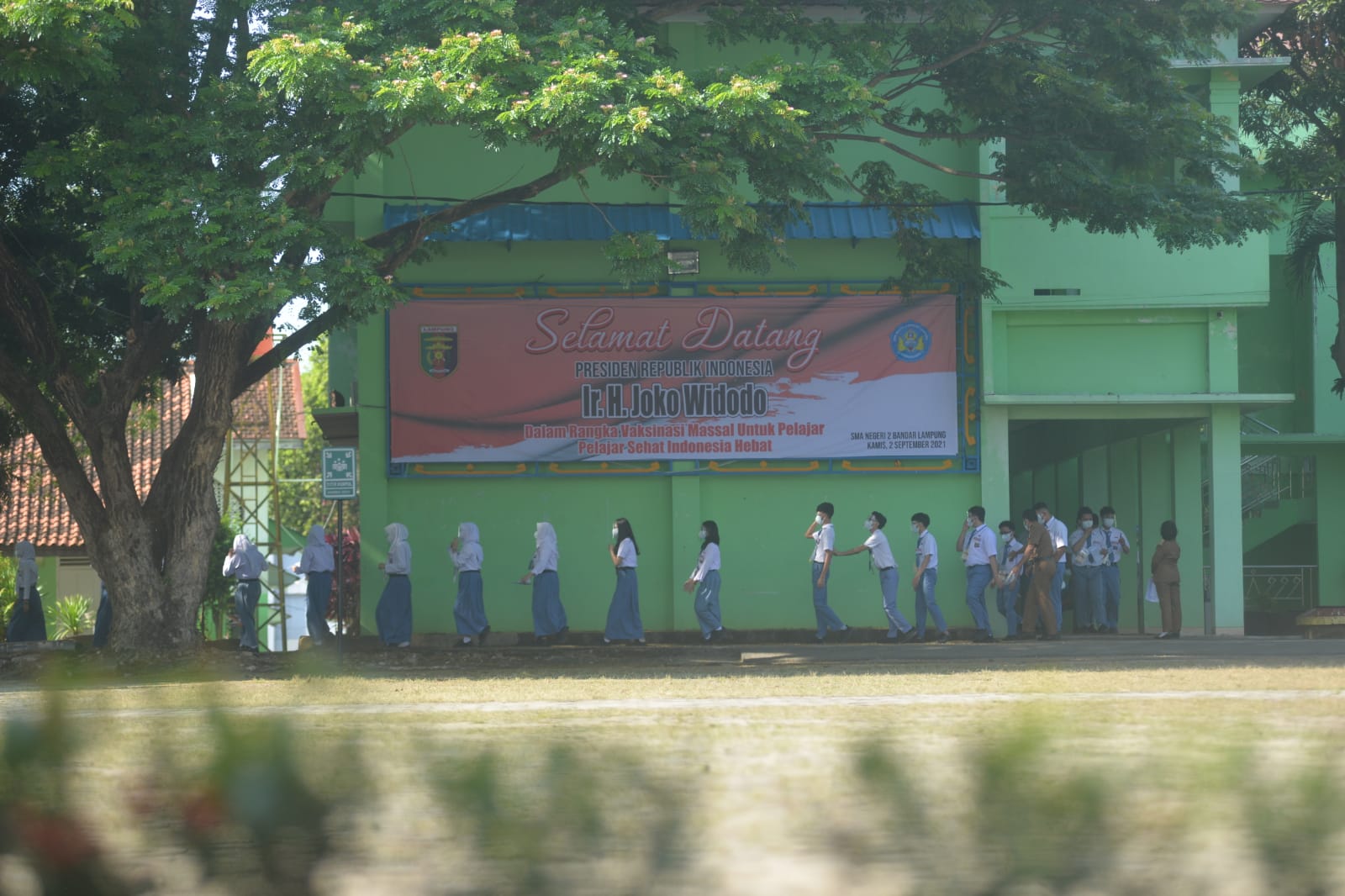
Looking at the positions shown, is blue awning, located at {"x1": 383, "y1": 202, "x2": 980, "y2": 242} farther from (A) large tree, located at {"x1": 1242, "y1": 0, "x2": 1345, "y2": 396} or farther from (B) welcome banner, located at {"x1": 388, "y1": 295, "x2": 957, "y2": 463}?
(A) large tree, located at {"x1": 1242, "y1": 0, "x2": 1345, "y2": 396}

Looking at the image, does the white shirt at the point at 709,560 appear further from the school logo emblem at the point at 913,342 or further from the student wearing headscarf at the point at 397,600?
the school logo emblem at the point at 913,342

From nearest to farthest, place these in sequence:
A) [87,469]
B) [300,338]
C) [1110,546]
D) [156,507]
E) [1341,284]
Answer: [156,507], [300,338], [1110,546], [1341,284], [87,469]

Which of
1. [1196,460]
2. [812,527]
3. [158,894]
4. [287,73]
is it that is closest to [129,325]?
[287,73]

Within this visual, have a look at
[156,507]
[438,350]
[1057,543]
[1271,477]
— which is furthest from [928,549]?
[1271,477]

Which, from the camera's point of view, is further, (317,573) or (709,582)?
(317,573)

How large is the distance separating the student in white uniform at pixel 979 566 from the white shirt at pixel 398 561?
7.06 meters

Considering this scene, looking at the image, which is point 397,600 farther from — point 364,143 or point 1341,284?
point 1341,284

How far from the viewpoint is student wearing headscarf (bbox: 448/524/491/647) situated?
19859 millimetres

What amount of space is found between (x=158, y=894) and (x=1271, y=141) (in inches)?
930

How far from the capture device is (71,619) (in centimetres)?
2778

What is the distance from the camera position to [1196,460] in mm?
23156

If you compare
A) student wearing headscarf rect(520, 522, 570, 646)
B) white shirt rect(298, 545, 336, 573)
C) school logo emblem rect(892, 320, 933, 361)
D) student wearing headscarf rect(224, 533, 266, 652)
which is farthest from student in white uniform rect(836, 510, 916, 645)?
student wearing headscarf rect(224, 533, 266, 652)

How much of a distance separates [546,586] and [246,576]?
12.4ft

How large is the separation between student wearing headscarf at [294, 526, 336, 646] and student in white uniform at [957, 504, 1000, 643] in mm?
8068
